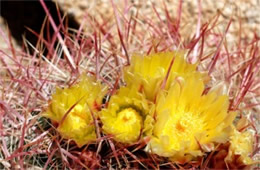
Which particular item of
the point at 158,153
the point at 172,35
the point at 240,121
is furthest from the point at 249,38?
the point at 158,153

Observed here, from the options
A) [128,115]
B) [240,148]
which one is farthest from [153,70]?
[240,148]

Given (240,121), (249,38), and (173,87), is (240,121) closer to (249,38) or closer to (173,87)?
(173,87)

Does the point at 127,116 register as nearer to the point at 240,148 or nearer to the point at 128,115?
the point at 128,115

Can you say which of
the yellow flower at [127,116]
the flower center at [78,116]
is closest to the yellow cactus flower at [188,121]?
the yellow flower at [127,116]

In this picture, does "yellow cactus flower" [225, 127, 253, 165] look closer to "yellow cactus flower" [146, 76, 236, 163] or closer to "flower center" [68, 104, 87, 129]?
"yellow cactus flower" [146, 76, 236, 163]

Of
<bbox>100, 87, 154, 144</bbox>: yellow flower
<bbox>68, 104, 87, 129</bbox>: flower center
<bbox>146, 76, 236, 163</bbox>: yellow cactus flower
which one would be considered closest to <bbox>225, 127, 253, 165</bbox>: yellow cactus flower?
<bbox>146, 76, 236, 163</bbox>: yellow cactus flower

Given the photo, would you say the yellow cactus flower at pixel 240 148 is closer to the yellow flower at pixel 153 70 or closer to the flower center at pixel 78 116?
the yellow flower at pixel 153 70
